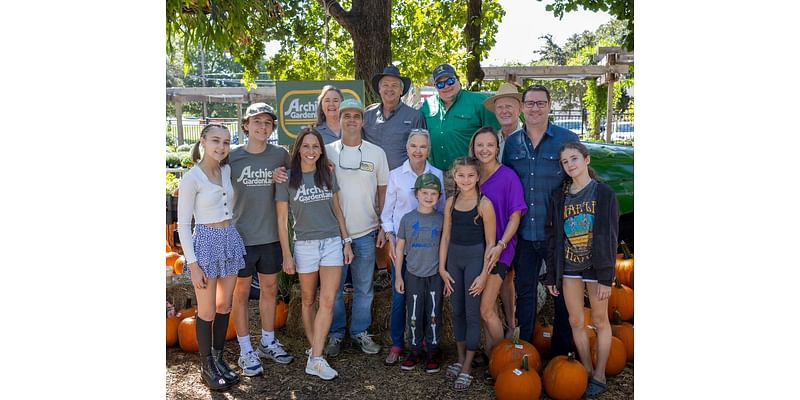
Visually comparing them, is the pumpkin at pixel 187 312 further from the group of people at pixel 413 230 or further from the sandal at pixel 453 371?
the sandal at pixel 453 371

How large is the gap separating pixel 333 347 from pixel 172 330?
1258 millimetres

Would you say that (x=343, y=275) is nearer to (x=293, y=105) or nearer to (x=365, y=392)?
(x=365, y=392)

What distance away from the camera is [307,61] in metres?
10.4

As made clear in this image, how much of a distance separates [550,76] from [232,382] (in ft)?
43.5

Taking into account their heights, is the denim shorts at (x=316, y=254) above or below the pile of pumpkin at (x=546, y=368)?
above

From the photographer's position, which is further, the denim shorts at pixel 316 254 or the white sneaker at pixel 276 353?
the white sneaker at pixel 276 353

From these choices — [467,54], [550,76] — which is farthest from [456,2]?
[550,76]

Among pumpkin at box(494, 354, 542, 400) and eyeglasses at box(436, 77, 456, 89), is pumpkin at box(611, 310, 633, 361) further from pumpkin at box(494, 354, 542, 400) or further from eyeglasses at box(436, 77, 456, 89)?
eyeglasses at box(436, 77, 456, 89)

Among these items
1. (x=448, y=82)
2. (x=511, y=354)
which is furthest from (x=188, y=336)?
(x=448, y=82)

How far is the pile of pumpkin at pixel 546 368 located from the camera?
11.8 feet

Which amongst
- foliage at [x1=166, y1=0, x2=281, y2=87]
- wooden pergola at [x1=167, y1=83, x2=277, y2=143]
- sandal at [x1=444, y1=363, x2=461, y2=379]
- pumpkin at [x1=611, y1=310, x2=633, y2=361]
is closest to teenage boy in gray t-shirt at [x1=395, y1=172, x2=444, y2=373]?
sandal at [x1=444, y1=363, x2=461, y2=379]

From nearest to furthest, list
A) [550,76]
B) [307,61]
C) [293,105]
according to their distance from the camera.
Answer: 1. [293,105]
2. [307,61]
3. [550,76]

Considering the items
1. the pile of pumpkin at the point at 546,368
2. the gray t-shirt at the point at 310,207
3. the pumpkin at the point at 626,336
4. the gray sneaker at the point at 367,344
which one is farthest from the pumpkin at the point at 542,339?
the gray t-shirt at the point at 310,207

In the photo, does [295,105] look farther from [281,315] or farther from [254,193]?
[254,193]
